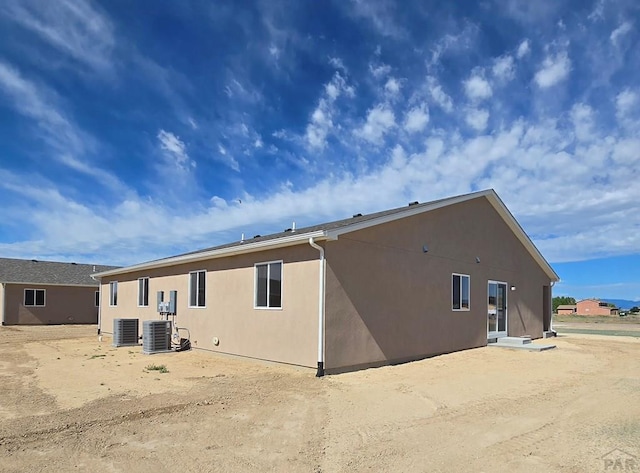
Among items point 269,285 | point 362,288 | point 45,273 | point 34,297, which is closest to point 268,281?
point 269,285

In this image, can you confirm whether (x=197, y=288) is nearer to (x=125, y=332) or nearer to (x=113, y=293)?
(x=125, y=332)

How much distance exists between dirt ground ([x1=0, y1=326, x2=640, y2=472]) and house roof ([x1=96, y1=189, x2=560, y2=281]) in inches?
111

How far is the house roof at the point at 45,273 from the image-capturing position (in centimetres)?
2975

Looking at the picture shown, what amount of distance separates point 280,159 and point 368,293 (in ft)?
29.6

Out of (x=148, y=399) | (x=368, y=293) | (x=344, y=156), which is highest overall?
(x=344, y=156)

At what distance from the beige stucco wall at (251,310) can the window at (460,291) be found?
5550mm

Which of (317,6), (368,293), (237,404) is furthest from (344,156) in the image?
(237,404)

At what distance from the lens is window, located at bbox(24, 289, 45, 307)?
29.7m

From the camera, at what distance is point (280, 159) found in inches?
705

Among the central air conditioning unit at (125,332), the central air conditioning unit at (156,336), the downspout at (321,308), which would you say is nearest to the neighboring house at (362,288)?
the downspout at (321,308)

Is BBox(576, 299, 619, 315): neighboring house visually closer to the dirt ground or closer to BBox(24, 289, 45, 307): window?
the dirt ground

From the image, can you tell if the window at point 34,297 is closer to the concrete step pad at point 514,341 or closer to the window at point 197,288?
the window at point 197,288

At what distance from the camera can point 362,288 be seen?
10.3 metres

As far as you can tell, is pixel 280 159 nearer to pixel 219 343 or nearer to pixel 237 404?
pixel 219 343
